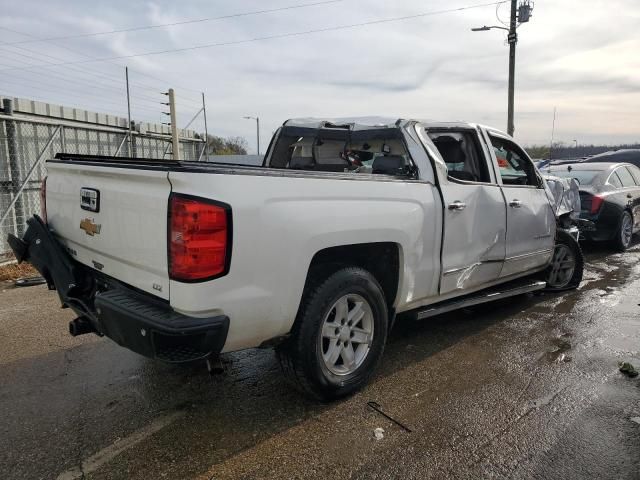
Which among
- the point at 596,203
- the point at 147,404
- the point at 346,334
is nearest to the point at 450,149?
the point at 346,334

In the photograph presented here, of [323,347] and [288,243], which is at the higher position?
[288,243]

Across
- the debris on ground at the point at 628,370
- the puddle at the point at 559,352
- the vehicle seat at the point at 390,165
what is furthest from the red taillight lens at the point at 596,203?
the vehicle seat at the point at 390,165

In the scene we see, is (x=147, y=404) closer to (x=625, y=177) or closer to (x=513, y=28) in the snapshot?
(x=625, y=177)

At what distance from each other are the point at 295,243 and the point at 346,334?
831mm

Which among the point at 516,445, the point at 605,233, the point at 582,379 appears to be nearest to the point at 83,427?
the point at 516,445

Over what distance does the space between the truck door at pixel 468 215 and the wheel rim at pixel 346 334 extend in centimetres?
83

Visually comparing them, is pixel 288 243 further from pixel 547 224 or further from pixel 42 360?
pixel 547 224

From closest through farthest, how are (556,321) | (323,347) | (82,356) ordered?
(323,347) < (82,356) < (556,321)

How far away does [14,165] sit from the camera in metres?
7.57

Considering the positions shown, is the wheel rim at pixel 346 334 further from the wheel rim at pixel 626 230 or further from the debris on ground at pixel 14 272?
the wheel rim at pixel 626 230

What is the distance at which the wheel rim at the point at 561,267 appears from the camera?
5707 millimetres

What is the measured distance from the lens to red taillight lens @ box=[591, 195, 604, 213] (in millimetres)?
8117

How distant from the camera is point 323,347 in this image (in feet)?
10.1

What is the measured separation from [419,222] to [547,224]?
2302mm
